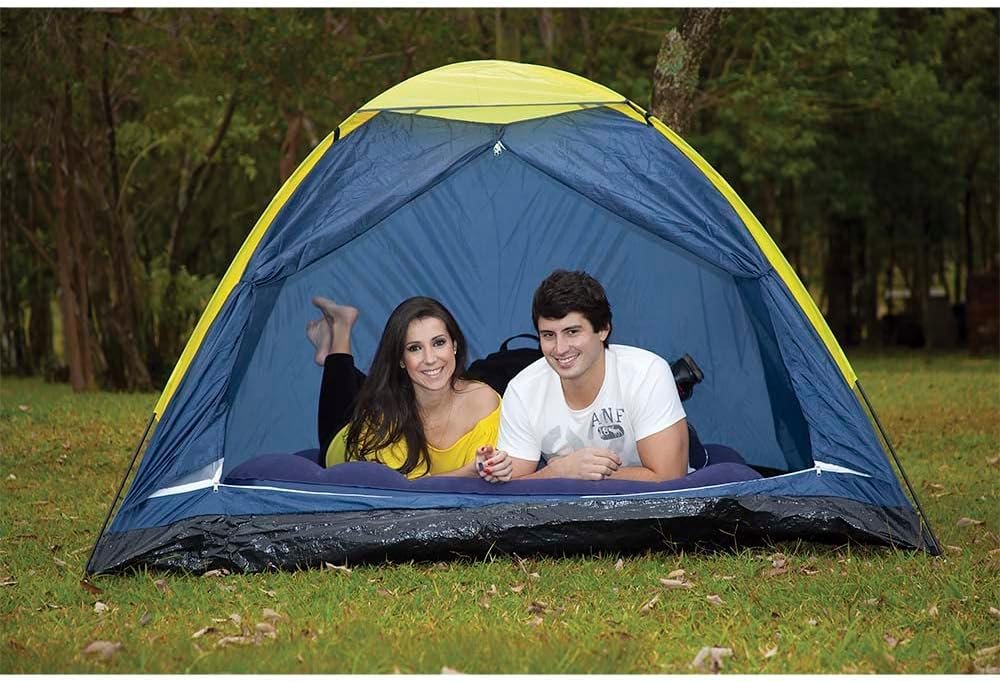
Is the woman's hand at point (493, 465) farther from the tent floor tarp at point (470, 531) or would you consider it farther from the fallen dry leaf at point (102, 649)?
the fallen dry leaf at point (102, 649)

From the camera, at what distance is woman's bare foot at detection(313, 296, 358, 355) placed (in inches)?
247

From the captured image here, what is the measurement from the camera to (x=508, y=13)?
1287 cm

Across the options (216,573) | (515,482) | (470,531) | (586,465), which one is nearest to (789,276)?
(586,465)

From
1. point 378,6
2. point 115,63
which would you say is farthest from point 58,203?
point 378,6

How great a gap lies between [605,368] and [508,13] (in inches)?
330

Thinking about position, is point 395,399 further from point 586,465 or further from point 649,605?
point 649,605

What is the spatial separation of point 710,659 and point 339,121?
35.6ft

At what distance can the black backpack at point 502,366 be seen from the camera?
6.34m

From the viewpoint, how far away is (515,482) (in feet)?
16.3

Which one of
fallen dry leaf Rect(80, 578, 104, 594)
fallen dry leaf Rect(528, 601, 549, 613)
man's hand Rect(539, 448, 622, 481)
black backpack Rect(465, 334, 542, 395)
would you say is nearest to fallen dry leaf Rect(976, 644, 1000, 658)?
fallen dry leaf Rect(528, 601, 549, 613)

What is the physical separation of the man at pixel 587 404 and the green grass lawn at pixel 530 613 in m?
0.37

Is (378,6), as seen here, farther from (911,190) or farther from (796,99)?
(911,190)

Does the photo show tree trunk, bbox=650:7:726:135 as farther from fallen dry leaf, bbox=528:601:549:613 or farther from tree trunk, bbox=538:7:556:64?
tree trunk, bbox=538:7:556:64

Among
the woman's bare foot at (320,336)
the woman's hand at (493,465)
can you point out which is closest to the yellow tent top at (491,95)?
the woman's bare foot at (320,336)
